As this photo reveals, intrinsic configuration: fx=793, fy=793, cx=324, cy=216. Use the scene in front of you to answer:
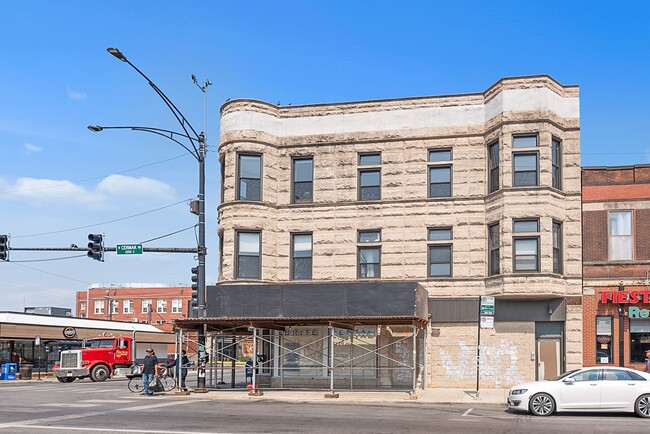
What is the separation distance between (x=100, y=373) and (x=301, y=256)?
15.8 metres

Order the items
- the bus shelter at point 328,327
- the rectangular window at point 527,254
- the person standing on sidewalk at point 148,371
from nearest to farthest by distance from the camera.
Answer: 1. the bus shelter at point 328,327
2. the person standing on sidewalk at point 148,371
3. the rectangular window at point 527,254

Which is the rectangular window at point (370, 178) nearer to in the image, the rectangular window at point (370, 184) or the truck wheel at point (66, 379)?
the rectangular window at point (370, 184)

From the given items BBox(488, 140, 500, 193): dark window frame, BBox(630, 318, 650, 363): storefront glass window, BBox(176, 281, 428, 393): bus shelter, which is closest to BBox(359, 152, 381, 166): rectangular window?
BBox(488, 140, 500, 193): dark window frame

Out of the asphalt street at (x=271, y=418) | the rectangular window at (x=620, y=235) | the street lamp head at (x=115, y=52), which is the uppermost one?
the street lamp head at (x=115, y=52)

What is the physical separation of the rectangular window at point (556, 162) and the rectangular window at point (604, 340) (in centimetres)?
545

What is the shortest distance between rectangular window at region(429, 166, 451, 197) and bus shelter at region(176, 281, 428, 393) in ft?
15.2

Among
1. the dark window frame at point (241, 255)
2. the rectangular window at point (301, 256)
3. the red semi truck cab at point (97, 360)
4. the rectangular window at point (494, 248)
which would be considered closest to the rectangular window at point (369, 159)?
the rectangular window at point (301, 256)

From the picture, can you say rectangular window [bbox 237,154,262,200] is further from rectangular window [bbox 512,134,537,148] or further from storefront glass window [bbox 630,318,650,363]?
storefront glass window [bbox 630,318,650,363]

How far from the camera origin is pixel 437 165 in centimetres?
3238

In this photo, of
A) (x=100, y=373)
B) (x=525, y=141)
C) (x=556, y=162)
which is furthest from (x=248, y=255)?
(x=100, y=373)

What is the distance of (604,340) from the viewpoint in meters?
30.6

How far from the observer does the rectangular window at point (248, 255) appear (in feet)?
107

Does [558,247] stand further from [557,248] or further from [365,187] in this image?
[365,187]

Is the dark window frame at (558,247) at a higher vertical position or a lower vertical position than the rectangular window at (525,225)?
lower
